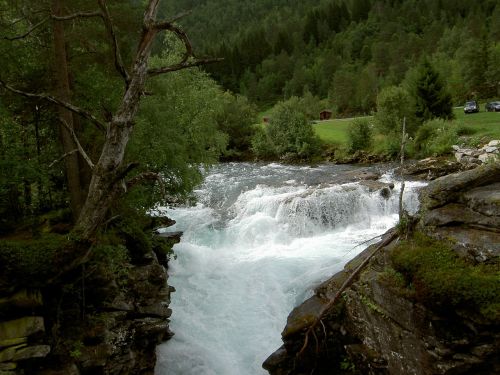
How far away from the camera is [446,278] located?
6.23m

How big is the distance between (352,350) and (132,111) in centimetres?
601

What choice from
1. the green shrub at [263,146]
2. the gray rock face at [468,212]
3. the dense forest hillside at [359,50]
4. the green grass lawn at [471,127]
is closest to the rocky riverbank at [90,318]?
the gray rock face at [468,212]

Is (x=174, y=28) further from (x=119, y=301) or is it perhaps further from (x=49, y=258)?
(x=119, y=301)

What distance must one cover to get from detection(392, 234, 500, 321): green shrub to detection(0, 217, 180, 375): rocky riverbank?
5.82 metres

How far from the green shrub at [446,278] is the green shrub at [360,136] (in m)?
31.0

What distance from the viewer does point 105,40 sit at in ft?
35.0

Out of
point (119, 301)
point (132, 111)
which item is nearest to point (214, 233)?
point (119, 301)

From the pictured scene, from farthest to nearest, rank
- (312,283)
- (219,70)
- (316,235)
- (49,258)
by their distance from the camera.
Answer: (219,70) → (316,235) → (312,283) → (49,258)

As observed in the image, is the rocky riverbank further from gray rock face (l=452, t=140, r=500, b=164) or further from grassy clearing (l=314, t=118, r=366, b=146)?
grassy clearing (l=314, t=118, r=366, b=146)

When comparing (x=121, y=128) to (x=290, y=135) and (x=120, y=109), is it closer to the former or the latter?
(x=120, y=109)

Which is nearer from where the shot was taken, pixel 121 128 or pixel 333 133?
pixel 121 128

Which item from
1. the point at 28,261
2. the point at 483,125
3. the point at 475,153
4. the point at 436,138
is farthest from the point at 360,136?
the point at 28,261

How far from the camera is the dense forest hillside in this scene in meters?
54.0

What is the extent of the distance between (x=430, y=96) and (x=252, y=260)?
27184 mm
